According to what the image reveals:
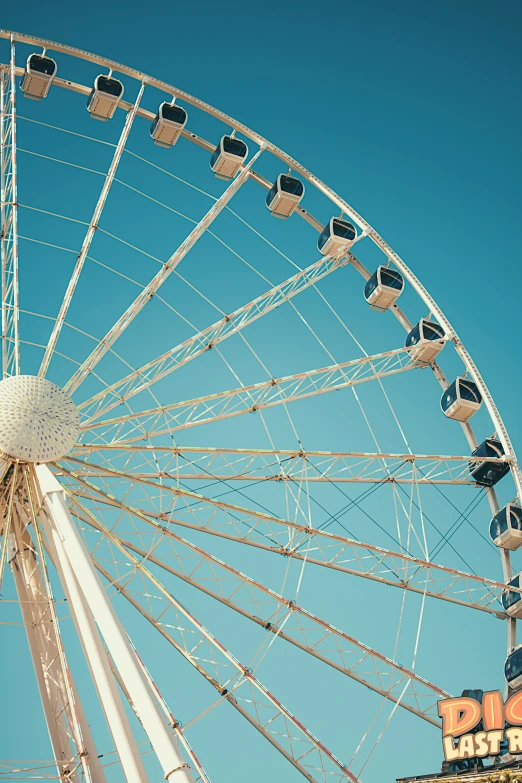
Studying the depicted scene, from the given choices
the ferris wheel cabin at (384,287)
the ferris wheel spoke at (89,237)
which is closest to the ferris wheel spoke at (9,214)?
the ferris wheel spoke at (89,237)

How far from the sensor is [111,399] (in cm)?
2194

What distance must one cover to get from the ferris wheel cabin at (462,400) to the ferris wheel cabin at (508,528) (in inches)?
119

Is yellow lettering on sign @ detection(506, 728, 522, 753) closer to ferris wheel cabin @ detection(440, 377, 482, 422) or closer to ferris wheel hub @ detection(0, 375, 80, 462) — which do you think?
ferris wheel cabin @ detection(440, 377, 482, 422)

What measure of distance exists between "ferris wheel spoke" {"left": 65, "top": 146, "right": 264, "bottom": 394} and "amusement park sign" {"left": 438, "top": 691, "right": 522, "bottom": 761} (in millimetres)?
Answer: 9657

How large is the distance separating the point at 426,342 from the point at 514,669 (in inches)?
345

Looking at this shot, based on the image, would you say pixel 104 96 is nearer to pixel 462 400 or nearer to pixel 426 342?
pixel 426 342

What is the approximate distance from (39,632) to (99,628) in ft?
14.9

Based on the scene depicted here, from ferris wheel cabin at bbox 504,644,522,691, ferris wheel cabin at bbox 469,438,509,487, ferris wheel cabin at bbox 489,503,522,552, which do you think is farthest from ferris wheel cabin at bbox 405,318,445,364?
ferris wheel cabin at bbox 504,644,522,691

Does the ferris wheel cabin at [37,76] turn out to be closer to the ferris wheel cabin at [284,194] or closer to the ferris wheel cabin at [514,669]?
the ferris wheel cabin at [284,194]

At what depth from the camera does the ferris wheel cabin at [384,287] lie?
92.9ft

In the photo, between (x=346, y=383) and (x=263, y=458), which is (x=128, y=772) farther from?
(x=346, y=383)

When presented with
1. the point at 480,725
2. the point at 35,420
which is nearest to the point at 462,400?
the point at 480,725

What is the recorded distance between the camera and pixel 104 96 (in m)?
27.0

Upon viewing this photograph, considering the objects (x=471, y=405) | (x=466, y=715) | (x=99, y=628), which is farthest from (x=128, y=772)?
(x=471, y=405)
